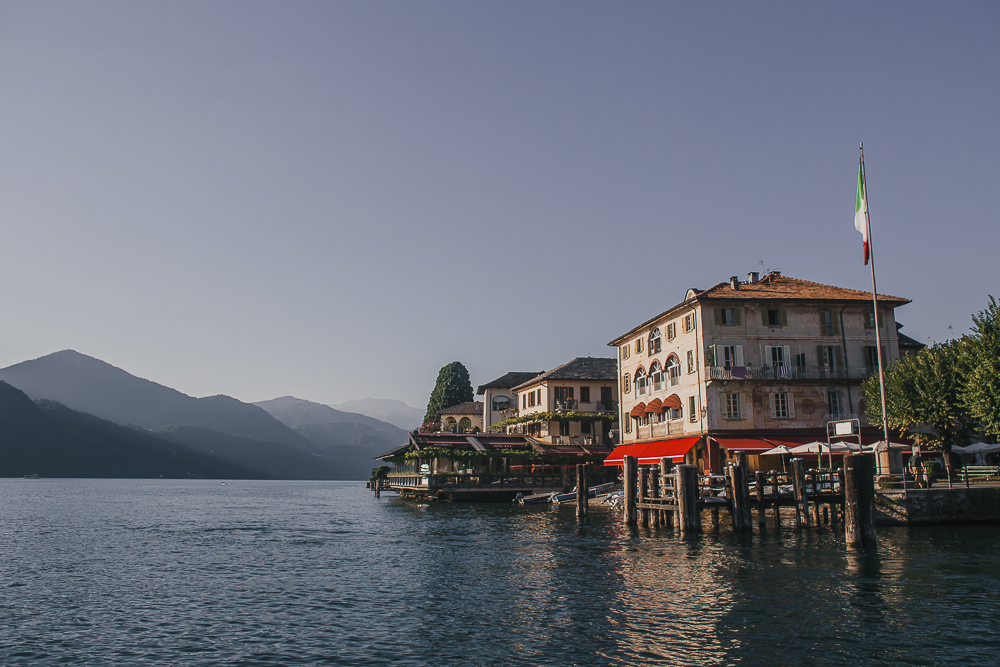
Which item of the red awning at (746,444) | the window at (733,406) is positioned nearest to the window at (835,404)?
the red awning at (746,444)

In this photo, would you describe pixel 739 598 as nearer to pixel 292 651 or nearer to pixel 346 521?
pixel 292 651

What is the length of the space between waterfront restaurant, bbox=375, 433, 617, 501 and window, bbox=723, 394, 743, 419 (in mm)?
16136

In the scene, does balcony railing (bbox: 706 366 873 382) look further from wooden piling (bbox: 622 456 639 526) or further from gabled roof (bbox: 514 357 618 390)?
gabled roof (bbox: 514 357 618 390)

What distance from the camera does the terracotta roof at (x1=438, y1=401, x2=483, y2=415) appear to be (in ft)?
357

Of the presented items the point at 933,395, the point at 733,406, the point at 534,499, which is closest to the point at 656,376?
the point at 733,406

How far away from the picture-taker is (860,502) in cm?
2752

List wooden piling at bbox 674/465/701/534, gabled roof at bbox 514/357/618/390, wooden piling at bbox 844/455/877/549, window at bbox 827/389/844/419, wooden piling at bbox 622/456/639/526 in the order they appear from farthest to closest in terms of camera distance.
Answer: gabled roof at bbox 514/357/618/390, window at bbox 827/389/844/419, wooden piling at bbox 622/456/639/526, wooden piling at bbox 674/465/701/534, wooden piling at bbox 844/455/877/549

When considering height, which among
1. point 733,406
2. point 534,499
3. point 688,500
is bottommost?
point 534,499

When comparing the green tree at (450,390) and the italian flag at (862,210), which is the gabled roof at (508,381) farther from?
the italian flag at (862,210)

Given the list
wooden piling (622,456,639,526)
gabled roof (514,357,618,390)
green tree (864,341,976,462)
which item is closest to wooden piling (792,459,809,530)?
wooden piling (622,456,639,526)

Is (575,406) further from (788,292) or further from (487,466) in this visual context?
(788,292)

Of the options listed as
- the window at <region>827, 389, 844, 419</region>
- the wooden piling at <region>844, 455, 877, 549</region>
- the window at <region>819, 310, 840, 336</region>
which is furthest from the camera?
the window at <region>819, 310, 840, 336</region>

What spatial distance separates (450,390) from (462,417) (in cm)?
1303

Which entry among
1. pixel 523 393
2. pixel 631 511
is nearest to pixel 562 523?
pixel 631 511
